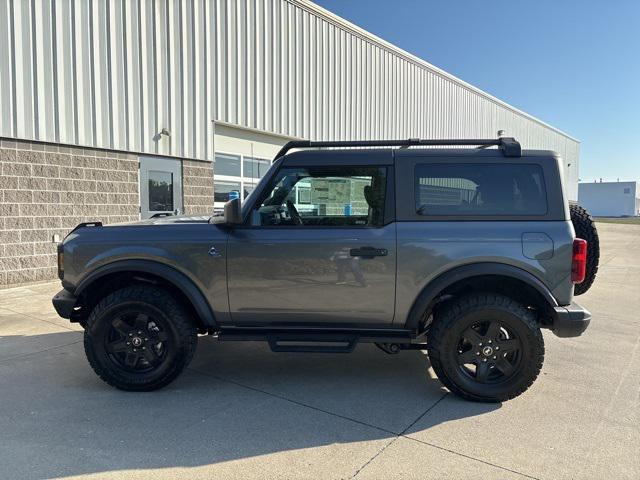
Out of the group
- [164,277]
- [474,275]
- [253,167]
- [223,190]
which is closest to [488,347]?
[474,275]

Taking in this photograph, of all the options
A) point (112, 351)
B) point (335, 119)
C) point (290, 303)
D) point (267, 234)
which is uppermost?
point (335, 119)

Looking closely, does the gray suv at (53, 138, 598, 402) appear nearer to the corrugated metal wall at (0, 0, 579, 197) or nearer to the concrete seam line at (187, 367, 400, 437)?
the concrete seam line at (187, 367, 400, 437)

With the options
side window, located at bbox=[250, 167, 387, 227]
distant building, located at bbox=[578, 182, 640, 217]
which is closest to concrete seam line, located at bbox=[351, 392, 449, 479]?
side window, located at bbox=[250, 167, 387, 227]

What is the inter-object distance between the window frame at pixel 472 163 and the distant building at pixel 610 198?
84.4 m

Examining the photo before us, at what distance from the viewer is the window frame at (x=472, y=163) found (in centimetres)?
354

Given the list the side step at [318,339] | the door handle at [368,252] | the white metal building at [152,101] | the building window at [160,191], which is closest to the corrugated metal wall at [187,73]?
the white metal building at [152,101]

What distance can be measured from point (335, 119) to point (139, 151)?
632cm

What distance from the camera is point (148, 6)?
9078 mm

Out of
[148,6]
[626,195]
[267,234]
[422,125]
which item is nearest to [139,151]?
[148,6]

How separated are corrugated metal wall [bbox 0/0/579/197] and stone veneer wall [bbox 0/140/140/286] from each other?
302mm

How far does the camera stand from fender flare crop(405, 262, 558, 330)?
11.5 ft

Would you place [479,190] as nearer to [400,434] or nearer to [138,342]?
[400,434]

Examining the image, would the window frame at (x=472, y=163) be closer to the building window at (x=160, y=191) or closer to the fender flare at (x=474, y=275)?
the fender flare at (x=474, y=275)

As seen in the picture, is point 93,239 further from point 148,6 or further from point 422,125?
point 422,125
